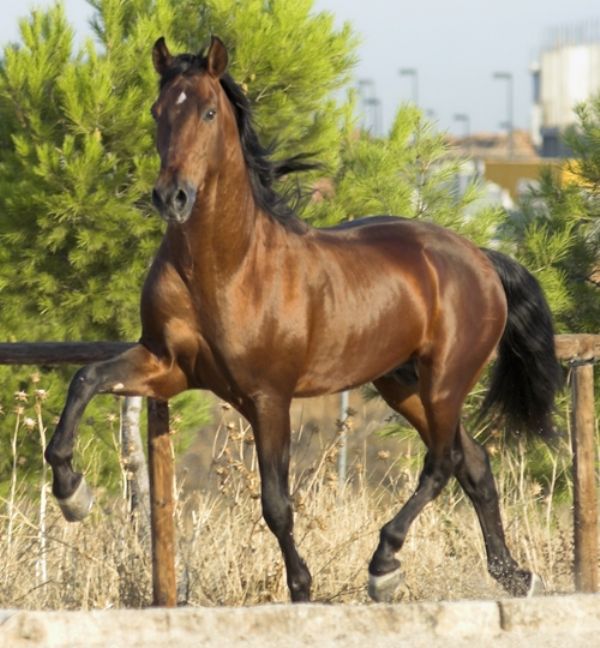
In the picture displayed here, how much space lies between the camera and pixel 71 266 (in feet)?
29.8

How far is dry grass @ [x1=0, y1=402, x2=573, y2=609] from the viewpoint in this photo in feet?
18.5

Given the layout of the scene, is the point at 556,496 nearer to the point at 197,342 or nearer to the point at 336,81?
the point at 336,81

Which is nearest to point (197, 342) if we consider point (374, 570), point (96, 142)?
point (374, 570)

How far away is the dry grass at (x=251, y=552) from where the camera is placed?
5645 mm

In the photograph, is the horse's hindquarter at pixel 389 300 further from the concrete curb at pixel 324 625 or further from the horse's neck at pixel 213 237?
the concrete curb at pixel 324 625

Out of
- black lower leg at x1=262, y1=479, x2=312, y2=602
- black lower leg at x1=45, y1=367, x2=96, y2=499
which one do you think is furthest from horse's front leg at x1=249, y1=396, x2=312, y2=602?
black lower leg at x1=45, y1=367, x2=96, y2=499

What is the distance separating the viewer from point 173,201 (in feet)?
14.9

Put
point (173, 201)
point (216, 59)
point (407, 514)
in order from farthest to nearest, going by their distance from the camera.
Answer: point (407, 514), point (216, 59), point (173, 201)

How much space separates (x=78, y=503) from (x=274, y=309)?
3.01 ft

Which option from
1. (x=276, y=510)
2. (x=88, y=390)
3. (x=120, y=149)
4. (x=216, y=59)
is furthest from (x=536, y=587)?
(x=120, y=149)

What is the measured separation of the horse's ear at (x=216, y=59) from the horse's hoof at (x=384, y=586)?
75.5 inches

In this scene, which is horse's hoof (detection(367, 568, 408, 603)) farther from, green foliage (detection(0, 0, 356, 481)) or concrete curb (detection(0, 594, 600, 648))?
green foliage (detection(0, 0, 356, 481))

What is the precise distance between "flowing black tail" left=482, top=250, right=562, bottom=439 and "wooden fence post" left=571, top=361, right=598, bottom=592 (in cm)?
17

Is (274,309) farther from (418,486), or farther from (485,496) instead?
(485,496)
